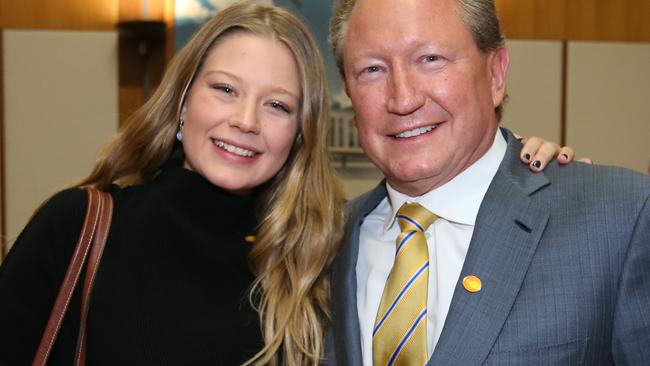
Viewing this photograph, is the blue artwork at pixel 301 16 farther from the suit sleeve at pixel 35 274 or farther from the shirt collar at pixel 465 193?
the suit sleeve at pixel 35 274

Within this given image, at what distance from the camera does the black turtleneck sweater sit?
1.56 m

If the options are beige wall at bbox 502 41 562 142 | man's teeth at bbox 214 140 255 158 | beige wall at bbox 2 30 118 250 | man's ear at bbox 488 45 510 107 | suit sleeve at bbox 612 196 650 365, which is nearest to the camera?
suit sleeve at bbox 612 196 650 365

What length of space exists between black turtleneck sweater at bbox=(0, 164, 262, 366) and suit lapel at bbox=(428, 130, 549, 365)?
1.91 ft

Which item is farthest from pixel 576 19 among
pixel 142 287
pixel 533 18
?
pixel 142 287

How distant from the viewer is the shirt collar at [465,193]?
1.58 m

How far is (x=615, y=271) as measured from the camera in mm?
1358

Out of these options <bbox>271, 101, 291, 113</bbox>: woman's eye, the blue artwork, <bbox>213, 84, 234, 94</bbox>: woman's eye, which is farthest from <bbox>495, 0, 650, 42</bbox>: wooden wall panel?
<bbox>213, 84, 234, 94</bbox>: woman's eye

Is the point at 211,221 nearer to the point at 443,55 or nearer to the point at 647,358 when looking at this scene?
the point at 443,55

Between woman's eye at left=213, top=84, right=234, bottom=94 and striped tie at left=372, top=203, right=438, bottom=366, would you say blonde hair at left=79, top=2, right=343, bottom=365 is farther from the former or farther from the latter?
striped tie at left=372, top=203, right=438, bottom=366

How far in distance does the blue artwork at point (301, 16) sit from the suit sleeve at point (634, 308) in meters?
2.77

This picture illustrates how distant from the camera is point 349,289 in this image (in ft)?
5.50

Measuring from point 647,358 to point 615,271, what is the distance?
0.18m

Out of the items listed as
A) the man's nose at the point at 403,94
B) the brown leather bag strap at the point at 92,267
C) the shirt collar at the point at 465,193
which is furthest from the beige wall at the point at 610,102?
the brown leather bag strap at the point at 92,267

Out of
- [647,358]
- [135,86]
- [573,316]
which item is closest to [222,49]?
[573,316]
